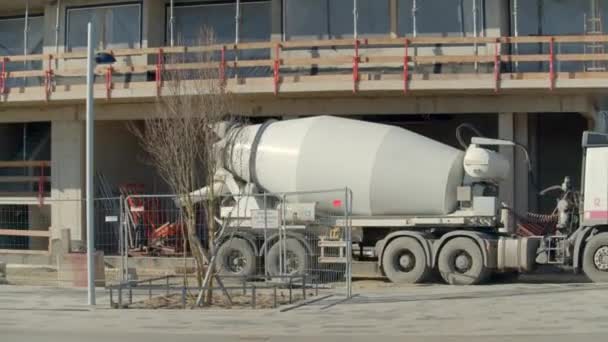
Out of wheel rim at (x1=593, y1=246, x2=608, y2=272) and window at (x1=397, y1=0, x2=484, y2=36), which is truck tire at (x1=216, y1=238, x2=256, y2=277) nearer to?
wheel rim at (x1=593, y1=246, x2=608, y2=272)

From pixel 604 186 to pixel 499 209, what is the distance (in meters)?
2.46

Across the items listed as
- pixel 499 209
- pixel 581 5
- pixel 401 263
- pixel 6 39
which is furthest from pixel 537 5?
pixel 6 39

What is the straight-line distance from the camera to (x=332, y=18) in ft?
94.5

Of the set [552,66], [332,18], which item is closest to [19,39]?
[332,18]

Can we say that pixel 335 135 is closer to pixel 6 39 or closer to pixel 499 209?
pixel 499 209

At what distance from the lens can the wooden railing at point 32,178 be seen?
104 feet

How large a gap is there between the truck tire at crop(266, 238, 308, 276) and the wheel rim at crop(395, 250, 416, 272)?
84.6 inches

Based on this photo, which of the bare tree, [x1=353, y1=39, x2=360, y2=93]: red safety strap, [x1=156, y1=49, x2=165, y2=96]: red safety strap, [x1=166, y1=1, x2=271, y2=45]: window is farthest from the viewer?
[x1=166, y1=1, x2=271, y2=45]: window

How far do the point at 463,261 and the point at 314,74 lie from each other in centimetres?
901

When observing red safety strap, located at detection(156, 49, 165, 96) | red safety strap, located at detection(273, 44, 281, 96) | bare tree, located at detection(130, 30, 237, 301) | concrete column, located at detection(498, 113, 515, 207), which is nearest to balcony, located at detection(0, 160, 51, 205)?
red safety strap, located at detection(156, 49, 165, 96)

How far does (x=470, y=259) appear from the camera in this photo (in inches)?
842

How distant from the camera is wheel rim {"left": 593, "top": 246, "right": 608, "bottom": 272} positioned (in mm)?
20734

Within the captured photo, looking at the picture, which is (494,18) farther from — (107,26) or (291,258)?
(107,26)

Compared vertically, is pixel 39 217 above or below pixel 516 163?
below
